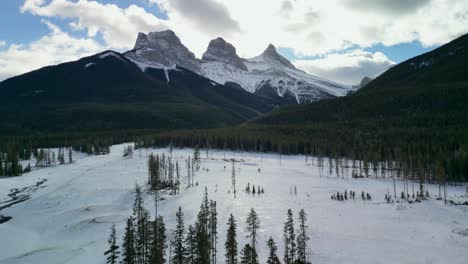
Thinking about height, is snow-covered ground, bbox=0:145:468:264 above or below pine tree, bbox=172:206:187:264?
below

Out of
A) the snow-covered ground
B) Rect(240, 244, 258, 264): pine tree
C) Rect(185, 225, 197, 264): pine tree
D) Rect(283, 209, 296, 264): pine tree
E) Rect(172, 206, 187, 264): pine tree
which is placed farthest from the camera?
the snow-covered ground

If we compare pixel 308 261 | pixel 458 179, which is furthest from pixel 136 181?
pixel 458 179

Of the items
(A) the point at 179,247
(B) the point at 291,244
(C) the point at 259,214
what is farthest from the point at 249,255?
(C) the point at 259,214

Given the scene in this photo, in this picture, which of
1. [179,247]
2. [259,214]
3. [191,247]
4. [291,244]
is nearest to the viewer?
[179,247]

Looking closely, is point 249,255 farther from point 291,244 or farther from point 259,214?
point 259,214

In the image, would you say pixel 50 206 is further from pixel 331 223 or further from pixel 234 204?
pixel 331 223

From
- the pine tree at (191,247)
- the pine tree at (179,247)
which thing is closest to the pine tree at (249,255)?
the pine tree at (191,247)

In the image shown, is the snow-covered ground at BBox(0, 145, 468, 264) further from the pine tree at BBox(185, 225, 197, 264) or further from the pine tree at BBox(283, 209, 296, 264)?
the pine tree at BBox(185, 225, 197, 264)

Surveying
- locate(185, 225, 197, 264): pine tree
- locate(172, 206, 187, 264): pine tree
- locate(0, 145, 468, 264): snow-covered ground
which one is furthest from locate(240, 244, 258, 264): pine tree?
locate(0, 145, 468, 264): snow-covered ground

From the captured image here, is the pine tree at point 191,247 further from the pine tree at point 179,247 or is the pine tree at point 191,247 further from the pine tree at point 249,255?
the pine tree at point 249,255

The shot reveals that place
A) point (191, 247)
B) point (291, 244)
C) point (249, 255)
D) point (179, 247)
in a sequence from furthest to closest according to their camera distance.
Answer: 1. point (291, 244)
2. point (191, 247)
3. point (179, 247)
4. point (249, 255)
